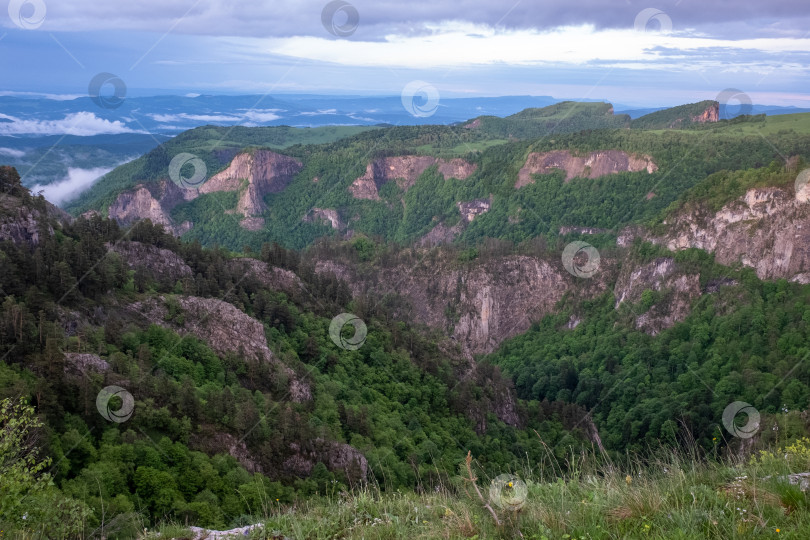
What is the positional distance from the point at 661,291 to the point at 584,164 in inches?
2530

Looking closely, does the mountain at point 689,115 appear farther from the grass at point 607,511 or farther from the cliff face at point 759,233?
the grass at point 607,511

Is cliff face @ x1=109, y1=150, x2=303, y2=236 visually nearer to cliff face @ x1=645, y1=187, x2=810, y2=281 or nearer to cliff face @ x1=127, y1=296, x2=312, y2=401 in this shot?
cliff face @ x1=645, y1=187, x2=810, y2=281

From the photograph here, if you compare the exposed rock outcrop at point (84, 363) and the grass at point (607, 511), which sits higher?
the grass at point (607, 511)

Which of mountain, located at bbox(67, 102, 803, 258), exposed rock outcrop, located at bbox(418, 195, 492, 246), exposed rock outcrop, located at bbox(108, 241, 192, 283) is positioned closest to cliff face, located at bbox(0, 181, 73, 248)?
exposed rock outcrop, located at bbox(108, 241, 192, 283)

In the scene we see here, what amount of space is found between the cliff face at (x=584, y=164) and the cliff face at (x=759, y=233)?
152 ft

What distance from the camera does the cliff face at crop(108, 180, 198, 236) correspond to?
154 metres

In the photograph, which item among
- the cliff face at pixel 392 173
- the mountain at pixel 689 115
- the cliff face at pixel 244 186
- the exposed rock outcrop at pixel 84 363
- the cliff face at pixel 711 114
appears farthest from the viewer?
the cliff face at pixel 392 173

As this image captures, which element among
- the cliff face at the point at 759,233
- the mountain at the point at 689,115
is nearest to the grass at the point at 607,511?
the cliff face at the point at 759,233

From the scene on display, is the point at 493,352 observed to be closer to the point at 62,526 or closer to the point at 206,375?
the point at 206,375

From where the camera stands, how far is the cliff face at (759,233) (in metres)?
73.9

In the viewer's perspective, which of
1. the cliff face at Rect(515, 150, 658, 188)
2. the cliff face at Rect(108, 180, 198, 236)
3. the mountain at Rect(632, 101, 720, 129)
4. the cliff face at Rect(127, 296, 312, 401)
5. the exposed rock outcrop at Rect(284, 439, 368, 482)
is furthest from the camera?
the mountain at Rect(632, 101, 720, 129)

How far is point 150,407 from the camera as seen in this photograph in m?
21.7

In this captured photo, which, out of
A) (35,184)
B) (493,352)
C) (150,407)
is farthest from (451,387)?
(35,184)

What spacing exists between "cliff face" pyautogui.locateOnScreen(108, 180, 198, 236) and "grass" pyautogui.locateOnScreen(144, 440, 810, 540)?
148799 millimetres
